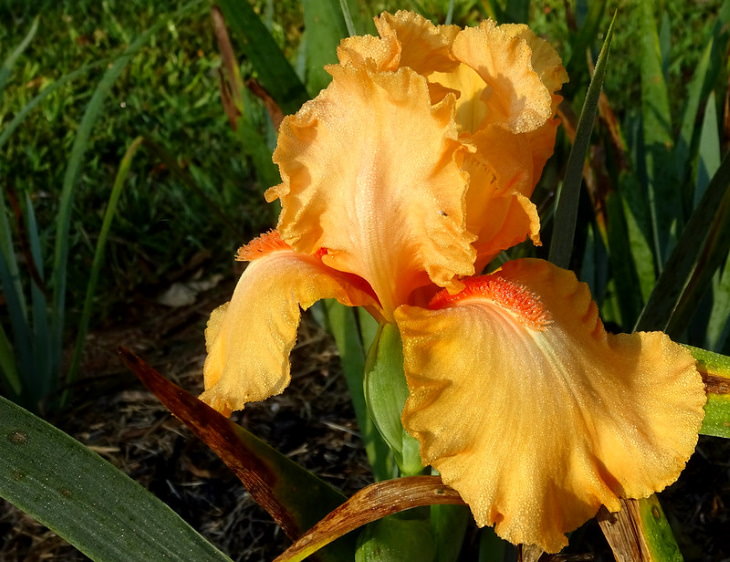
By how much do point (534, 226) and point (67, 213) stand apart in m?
1.24

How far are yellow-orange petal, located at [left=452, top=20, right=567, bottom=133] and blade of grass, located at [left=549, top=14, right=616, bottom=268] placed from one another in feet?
0.15

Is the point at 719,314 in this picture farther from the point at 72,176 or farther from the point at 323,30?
the point at 72,176

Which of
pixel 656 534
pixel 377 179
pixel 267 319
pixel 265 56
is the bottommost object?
pixel 656 534

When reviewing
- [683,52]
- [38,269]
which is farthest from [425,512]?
[683,52]

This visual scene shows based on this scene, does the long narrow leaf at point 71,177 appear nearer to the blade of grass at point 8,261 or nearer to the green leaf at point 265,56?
the blade of grass at point 8,261

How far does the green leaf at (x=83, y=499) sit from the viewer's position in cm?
91

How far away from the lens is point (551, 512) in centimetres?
88

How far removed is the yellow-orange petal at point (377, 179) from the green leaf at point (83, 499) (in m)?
0.36

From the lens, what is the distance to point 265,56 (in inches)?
55.2

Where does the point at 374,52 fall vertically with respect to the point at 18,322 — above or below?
above

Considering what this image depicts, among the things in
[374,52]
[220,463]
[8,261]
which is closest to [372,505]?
[374,52]

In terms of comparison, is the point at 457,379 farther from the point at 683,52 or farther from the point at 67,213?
the point at 683,52

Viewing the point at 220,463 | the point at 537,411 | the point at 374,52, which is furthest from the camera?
the point at 220,463

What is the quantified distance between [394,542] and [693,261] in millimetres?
658
